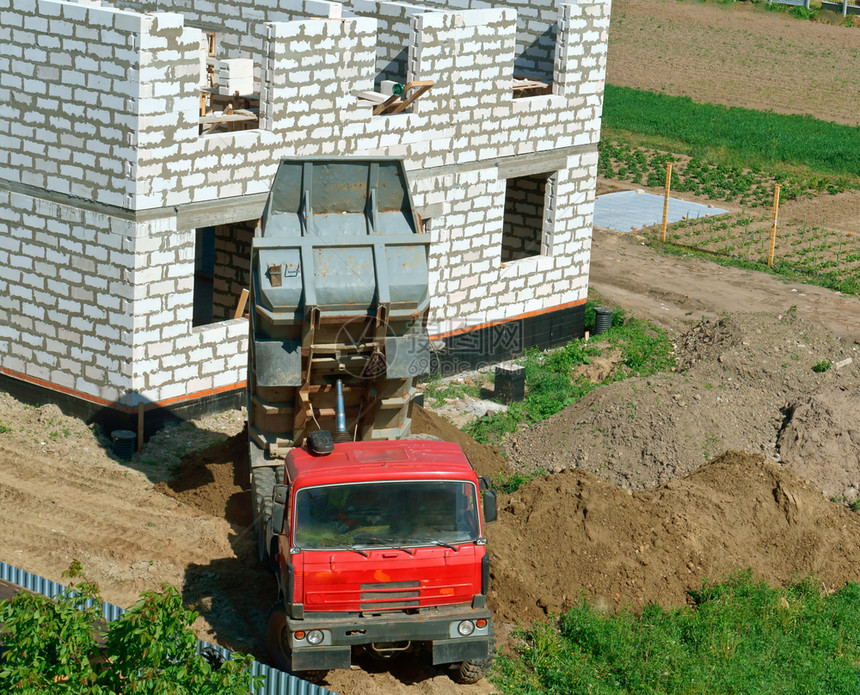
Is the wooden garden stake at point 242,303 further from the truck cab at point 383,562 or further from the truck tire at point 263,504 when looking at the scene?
the truck cab at point 383,562

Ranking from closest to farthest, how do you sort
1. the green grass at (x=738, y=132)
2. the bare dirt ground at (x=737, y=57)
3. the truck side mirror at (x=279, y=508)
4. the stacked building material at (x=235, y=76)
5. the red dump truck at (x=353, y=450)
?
the red dump truck at (x=353, y=450)
the truck side mirror at (x=279, y=508)
the stacked building material at (x=235, y=76)
the green grass at (x=738, y=132)
the bare dirt ground at (x=737, y=57)

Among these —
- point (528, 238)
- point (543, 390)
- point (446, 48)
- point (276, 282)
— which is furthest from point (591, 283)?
point (276, 282)

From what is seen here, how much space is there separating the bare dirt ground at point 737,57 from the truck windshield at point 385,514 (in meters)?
40.7

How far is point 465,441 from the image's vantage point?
16.5 m

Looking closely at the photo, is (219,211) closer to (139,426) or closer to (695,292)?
(139,426)

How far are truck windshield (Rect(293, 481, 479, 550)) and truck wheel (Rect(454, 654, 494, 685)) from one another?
51.8 inches

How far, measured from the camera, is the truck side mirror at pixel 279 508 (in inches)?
416

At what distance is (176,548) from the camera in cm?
1356

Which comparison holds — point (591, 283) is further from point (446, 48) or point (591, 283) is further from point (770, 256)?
point (446, 48)

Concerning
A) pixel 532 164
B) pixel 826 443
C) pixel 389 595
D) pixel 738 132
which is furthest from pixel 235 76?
pixel 738 132

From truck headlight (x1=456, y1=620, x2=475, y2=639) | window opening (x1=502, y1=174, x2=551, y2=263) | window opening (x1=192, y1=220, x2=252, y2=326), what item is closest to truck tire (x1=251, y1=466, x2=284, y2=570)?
truck headlight (x1=456, y1=620, x2=475, y2=639)

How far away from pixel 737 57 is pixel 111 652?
56.4 m

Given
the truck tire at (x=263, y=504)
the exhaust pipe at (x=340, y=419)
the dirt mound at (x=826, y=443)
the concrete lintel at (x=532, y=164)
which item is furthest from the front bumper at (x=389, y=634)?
the concrete lintel at (x=532, y=164)

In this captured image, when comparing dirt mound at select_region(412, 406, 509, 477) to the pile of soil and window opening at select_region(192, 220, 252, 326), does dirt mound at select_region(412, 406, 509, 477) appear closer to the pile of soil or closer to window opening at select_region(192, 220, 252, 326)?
the pile of soil
